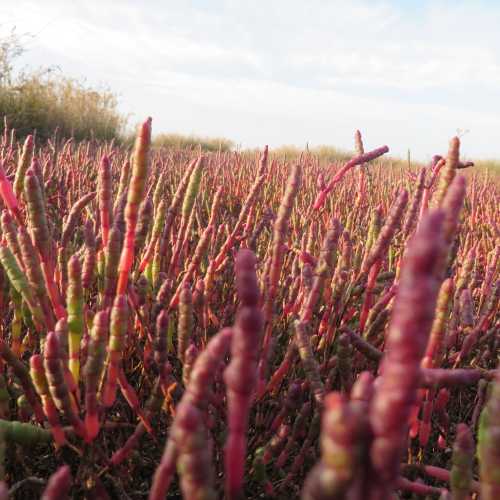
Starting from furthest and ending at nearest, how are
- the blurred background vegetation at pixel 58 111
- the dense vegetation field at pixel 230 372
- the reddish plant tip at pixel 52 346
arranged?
the blurred background vegetation at pixel 58 111 → the reddish plant tip at pixel 52 346 → the dense vegetation field at pixel 230 372

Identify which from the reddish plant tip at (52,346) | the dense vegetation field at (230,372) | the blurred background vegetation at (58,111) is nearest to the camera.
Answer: the dense vegetation field at (230,372)

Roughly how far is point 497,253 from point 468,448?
98cm

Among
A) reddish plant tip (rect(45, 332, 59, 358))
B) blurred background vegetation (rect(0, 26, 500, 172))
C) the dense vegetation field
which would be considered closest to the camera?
the dense vegetation field

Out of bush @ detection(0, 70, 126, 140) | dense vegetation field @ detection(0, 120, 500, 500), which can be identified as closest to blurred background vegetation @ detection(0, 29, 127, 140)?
bush @ detection(0, 70, 126, 140)

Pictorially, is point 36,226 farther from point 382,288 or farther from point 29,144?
point 382,288

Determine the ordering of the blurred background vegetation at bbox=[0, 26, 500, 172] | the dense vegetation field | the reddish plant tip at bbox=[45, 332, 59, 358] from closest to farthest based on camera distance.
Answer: the dense vegetation field, the reddish plant tip at bbox=[45, 332, 59, 358], the blurred background vegetation at bbox=[0, 26, 500, 172]

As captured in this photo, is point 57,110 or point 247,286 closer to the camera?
point 247,286

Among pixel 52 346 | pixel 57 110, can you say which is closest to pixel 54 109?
pixel 57 110

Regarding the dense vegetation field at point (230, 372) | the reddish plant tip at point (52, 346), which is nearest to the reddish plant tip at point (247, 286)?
the dense vegetation field at point (230, 372)

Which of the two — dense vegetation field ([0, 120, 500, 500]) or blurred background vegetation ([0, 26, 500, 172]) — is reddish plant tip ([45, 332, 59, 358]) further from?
blurred background vegetation ([0, 26, 500, 172])

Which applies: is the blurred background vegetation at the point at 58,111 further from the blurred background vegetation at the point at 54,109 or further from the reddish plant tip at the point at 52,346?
the reddish plant tip at the point at 52,346

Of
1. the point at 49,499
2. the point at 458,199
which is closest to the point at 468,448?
the point at 458,199

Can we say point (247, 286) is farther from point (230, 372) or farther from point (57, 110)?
point (57, 110)

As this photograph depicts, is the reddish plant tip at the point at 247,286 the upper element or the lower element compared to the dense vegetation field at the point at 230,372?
upper
